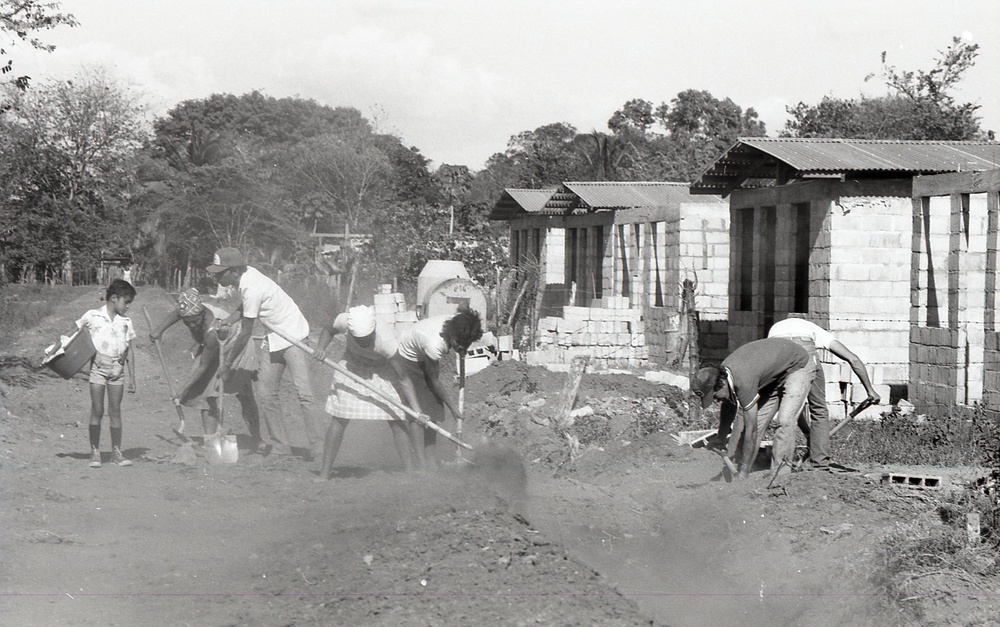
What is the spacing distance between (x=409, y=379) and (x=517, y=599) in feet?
9.40

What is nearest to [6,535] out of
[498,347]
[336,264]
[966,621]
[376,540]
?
[376,540]

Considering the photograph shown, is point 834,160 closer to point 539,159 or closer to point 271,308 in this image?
point 271,308

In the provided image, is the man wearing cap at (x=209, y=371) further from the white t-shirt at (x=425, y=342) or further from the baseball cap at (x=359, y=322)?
the white t-shirt at (x=425, y=342)

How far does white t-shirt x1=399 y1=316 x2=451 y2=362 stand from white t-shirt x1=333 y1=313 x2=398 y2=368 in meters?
0.13

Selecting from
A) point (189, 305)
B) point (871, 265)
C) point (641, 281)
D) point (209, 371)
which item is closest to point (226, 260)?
point (189, 305)

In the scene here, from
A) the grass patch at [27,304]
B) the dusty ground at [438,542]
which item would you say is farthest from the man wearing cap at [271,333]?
the grass patch at [27,304]

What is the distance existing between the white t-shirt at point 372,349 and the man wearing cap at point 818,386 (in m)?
2.98

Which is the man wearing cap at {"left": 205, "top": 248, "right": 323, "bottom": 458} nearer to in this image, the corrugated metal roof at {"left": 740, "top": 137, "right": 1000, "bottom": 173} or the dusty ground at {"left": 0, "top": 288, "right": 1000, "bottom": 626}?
the dusty ground at {"left": 0, "top": 288, "right": 1000, "bottom": 626}

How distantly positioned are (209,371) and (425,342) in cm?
233

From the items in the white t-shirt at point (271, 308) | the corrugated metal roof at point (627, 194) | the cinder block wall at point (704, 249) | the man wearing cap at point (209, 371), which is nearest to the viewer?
the white t-shirt at point (271, 308)

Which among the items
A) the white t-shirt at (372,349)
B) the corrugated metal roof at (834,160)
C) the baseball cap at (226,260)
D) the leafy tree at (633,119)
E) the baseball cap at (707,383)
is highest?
the leafy tree at (633,119)

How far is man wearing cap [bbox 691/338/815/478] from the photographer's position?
7539 millimetres

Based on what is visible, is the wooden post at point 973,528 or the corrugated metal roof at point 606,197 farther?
the corrugated metal roof at point 606,197

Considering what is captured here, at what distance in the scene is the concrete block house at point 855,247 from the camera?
40.2 ft
